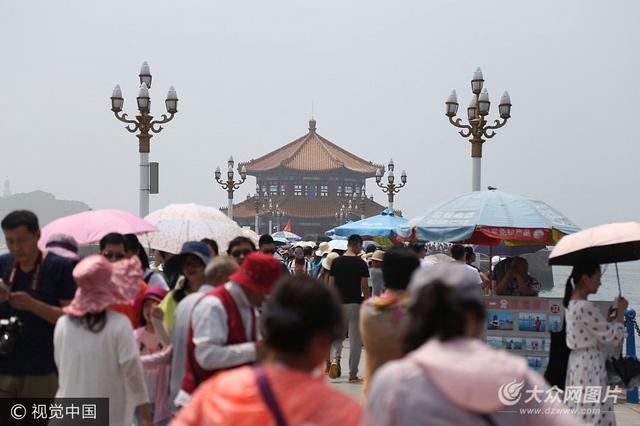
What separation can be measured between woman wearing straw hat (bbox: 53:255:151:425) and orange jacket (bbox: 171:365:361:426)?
205 centimetres

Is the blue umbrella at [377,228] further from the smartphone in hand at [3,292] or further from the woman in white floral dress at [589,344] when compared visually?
the smartphone in hand at [3,292]

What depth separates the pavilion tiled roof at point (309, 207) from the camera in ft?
230

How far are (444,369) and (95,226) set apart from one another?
5601 mm

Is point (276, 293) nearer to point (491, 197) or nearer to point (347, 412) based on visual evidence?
point (347, 412)

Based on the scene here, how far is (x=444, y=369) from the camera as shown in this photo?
7.66 feet

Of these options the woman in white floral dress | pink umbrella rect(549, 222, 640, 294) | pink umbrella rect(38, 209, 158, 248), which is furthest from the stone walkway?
pink umbrella rect(38, 209, 158, 248)

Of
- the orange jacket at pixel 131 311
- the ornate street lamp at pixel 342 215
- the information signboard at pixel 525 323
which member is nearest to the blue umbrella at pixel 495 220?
the information signboard at pixel 525 323

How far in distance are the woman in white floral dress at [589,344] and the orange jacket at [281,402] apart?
11.1ft

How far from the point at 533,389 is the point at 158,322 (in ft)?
9.85

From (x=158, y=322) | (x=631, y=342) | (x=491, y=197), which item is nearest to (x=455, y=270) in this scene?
(x=158, y=322)

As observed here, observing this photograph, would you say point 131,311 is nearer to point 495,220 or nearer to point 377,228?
point 495,220

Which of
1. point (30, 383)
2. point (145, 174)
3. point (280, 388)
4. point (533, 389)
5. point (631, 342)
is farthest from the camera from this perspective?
point (145, 174)

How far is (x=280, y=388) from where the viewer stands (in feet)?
7.64

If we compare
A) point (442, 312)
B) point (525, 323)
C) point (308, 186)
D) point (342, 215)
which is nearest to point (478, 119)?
point (525, 323)
